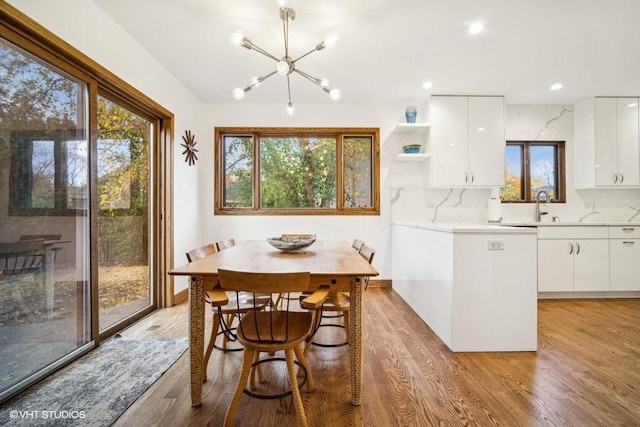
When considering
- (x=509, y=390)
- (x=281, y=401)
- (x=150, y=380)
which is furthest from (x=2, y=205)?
(x=509, y=390)

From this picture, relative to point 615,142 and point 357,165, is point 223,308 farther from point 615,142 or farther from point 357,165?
point 615,142

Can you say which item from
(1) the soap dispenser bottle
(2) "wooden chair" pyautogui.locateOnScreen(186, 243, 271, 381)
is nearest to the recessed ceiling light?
(1) the soap dispenser bottle

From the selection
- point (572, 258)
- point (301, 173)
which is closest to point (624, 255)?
point (572, 258)

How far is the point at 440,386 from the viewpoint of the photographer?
1.76 meters

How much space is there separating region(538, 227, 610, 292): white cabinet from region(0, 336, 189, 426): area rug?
397 centimetres

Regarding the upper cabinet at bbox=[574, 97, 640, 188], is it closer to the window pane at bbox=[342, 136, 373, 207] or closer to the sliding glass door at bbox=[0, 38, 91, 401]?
the window pane at bbox=[342, 136, 373, 207]

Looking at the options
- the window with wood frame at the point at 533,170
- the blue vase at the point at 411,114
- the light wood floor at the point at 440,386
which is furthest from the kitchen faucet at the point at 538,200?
the blue vase at the point at 411,114

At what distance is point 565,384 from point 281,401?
5.74 feet

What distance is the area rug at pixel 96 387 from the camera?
1.47m

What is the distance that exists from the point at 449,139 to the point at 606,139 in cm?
202

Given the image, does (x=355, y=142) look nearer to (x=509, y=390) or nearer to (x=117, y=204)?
(x=117, y=204)

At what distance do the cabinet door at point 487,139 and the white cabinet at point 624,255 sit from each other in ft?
4.66

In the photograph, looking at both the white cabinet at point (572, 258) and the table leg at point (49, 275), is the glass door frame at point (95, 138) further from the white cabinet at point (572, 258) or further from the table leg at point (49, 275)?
the white cabinet at point (572, 258)

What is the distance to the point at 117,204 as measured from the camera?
2566mm
